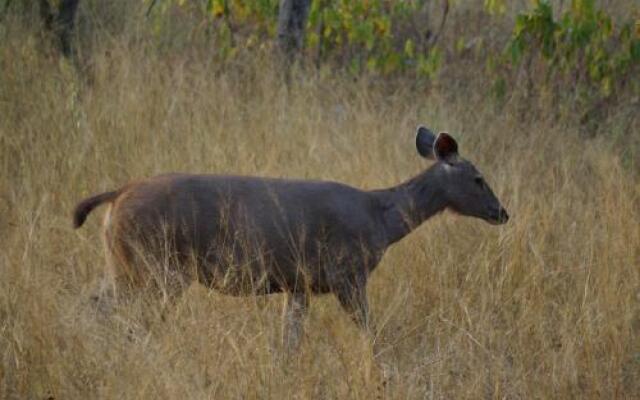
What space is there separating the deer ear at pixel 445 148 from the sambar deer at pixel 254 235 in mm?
370

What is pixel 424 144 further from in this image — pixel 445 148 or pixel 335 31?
pixel 335 31

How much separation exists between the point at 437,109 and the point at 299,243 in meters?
4.31

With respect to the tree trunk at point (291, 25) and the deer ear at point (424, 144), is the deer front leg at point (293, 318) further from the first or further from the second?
the tree trunk at point (291, 25)

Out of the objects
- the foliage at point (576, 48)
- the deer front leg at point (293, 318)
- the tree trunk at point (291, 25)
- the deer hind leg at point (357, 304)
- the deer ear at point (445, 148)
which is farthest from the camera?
the tree trunk at point (291, 25)

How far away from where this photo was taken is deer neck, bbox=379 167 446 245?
22.7ft

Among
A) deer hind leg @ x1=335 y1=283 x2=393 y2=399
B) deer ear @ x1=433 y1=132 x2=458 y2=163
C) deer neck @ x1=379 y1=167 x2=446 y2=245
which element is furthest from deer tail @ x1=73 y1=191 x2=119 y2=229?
deer ear @ x1=433 y1=132 x2=458 y2=163

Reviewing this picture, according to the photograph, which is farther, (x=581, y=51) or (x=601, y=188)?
(x=581, y=51)

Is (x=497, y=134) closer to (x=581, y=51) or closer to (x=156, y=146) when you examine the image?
(x=581, y=51)

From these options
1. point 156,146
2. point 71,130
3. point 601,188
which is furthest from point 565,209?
point 71,130

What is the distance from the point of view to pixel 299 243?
6469mm

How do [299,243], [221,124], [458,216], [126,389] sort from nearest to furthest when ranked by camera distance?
[126,389] < [299,243] < [458,216] < [221,124]

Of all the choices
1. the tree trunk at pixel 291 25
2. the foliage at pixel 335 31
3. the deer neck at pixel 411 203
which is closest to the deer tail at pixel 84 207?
the deer neck at pixel 411 203

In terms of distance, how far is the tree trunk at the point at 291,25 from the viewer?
10.8 meters

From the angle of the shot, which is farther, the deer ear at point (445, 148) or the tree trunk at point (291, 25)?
the tree trunk at point (291, 25)
